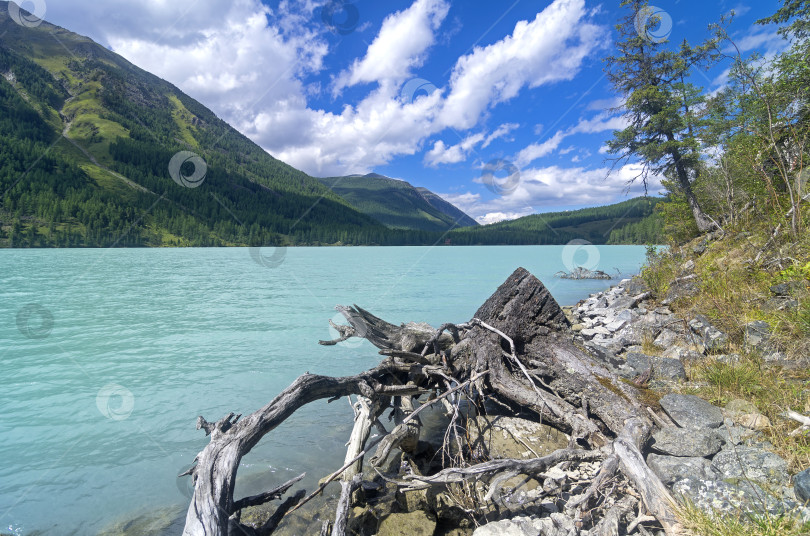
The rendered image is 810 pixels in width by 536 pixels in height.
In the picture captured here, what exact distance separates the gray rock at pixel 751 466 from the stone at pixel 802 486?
0.39m

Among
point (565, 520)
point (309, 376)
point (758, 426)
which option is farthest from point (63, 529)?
point (758, 426)

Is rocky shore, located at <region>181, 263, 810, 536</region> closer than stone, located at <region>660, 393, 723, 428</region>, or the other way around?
rocky shore, located at <region>181, 263, 810, 536</region>

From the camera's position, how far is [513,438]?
7023 mm

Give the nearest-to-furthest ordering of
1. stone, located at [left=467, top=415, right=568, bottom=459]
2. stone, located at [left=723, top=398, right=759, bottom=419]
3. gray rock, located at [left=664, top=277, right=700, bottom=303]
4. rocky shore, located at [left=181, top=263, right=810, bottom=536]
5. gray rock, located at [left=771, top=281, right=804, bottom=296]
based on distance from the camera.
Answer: rocky shore, located at [left=181, top=263, right=810, bottom=536] → stone, located at [left=723, top=398, right=759, bottom=419] → stone, located at [left=467, top=415, right=568, bottom=459] → gray rock, located at [left=771, top=281, right=804, bottom=296] → gray rock, located at [left=664, top=277, right=700, bottom=303]

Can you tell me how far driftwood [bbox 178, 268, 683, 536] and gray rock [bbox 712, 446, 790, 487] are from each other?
2.75 feet

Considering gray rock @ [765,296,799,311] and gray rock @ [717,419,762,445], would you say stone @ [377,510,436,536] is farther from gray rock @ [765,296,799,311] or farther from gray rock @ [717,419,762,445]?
gray rock @ [765,296,799,311]

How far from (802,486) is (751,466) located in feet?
2.92

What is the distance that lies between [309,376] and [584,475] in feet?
13.6

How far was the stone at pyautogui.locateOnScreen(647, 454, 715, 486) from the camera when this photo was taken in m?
4.63

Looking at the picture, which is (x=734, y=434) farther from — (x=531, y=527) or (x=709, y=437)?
(x=531, y=527)

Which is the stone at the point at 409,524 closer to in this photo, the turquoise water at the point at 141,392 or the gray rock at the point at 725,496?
the turquoise water at the point at 141,392

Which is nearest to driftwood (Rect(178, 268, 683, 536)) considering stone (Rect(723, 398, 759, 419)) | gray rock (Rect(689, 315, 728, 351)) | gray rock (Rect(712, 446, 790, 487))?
gray rock (Rect(712, 446, 790, 487))

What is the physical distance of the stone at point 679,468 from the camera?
463 centimetres

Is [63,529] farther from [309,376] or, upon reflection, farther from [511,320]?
[511,320]
